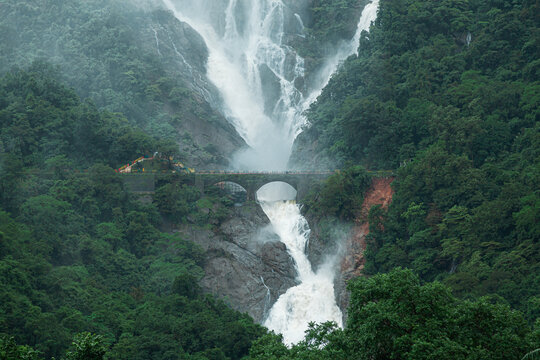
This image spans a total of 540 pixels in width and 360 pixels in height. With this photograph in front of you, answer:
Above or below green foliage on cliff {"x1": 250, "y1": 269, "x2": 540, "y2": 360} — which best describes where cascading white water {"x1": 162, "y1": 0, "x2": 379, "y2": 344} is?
above

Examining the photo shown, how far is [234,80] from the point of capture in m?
82.4

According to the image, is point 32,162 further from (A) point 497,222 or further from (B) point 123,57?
(A) point 497,222

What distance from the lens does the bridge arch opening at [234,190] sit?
62125 millimetres

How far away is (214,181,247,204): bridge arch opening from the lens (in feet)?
204

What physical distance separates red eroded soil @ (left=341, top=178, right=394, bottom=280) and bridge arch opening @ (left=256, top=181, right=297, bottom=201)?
10.2 meters

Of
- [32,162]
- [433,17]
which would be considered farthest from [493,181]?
[32,162]

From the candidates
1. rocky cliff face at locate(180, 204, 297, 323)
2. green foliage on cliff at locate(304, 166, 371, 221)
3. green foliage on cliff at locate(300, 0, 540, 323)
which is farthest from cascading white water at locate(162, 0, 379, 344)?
green foliage on cliff at locate(300, 0, 540, 323)

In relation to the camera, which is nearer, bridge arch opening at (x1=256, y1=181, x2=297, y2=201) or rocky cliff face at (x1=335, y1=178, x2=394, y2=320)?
rocky cliff face at (x1=335, y1=178, x2=394, y2=320)

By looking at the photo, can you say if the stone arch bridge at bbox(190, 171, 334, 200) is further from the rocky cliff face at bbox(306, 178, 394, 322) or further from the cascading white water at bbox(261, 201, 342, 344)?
the rocky cliff face at bbox(306, 178, 394, 322)

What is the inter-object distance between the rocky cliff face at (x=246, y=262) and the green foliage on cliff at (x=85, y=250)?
5.41 feet

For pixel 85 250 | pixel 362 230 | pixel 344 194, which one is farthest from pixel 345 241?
pixel 85 250

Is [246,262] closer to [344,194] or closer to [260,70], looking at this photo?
[344,194]

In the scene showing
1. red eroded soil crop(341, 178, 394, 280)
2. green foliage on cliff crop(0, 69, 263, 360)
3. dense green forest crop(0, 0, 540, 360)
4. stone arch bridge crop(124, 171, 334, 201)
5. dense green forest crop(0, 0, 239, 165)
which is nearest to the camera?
dense green forest crop(0, 0, 540, 360)

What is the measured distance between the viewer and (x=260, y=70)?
3238 inches
